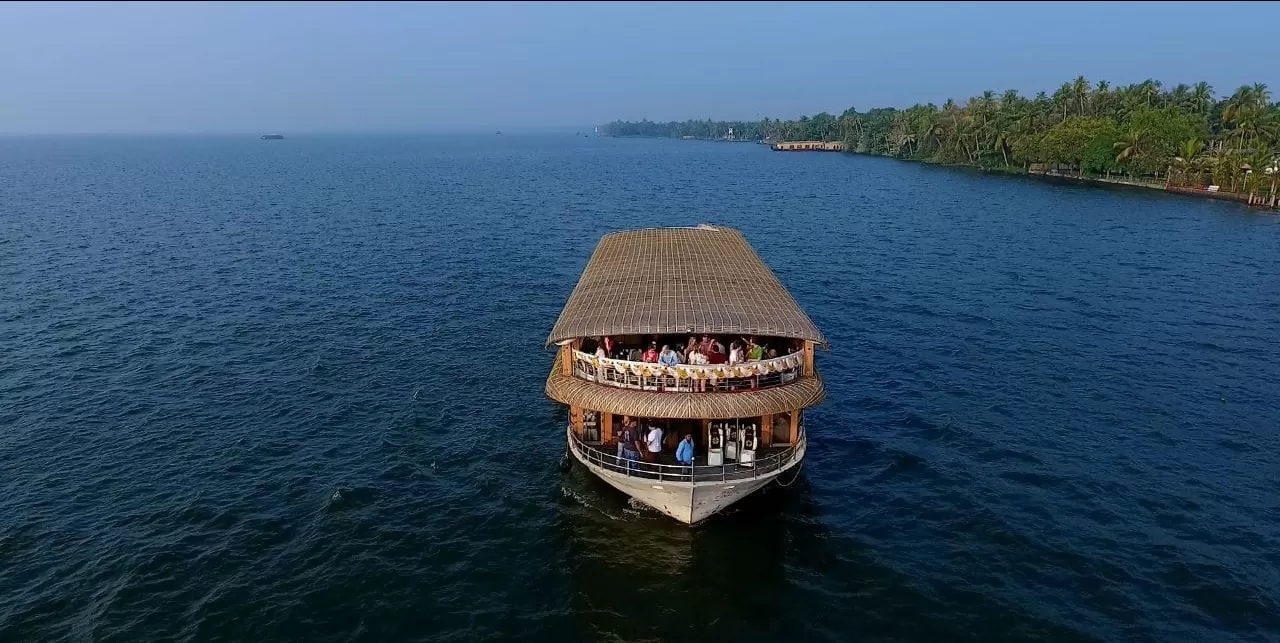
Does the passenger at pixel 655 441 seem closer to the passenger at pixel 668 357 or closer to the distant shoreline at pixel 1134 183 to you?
the passenger at pixel 668 357

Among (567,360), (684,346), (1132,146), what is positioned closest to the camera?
(684,346)

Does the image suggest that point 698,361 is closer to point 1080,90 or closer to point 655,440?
point 655,440

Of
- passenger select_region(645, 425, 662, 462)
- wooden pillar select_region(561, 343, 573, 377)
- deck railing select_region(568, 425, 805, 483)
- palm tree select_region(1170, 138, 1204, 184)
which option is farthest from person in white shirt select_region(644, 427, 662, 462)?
palm tree select_region(1170, 138, 1204, 184)

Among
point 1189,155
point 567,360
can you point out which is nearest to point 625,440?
point 567,360

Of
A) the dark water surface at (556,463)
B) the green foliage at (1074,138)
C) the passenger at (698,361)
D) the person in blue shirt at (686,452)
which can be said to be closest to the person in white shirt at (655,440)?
the person in blue shirt at (686,452)

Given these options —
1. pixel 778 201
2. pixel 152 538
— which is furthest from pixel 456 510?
pixel 778 201

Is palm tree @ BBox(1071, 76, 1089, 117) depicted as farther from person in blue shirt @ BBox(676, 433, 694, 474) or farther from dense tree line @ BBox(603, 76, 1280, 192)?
person in blue shirt @ BBox(676, 433, 694, 474)

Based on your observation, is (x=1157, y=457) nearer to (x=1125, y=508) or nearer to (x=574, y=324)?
(x=1125, y=508)
